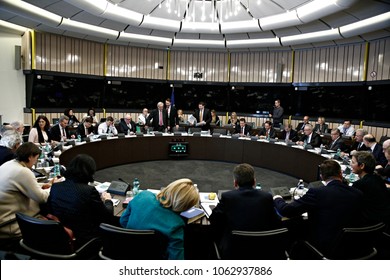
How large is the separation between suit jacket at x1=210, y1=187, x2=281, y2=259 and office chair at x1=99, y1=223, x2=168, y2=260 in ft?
1.61

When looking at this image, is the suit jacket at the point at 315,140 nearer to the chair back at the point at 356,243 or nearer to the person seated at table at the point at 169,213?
the chair back at the point at 356,243

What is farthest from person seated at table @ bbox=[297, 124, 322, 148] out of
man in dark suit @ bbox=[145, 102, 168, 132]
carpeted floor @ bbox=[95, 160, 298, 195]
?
man in dark suit @ bbox=[145, 102, 168, 132]

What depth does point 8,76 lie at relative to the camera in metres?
9.04

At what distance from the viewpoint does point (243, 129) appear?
28.5 feet

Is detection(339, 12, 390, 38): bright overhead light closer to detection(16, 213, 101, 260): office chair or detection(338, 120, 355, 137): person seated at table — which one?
detection(338, 120, 355, 137): person seated at table

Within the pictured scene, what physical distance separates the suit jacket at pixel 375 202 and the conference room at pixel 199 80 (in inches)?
22.8

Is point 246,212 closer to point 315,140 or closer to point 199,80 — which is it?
point 315,140

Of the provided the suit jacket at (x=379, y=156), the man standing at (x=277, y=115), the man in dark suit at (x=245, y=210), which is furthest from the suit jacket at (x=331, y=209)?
the man standing at (x=277, y=115)

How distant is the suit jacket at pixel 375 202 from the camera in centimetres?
276

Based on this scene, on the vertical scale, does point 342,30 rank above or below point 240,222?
above

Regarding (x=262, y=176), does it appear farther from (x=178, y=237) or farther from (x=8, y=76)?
(x=8, y=76)

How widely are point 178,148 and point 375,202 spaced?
6070 mm

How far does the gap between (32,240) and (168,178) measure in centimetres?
460

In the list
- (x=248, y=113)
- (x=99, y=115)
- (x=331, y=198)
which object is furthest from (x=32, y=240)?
(x=248, y=113)
